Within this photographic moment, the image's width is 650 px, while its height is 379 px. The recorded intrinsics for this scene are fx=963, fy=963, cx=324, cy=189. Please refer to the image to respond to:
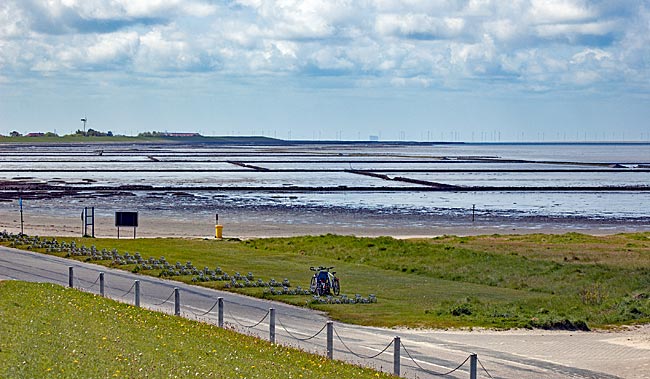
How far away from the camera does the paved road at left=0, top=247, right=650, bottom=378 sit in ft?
69.2

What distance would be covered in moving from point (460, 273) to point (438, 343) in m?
14.3

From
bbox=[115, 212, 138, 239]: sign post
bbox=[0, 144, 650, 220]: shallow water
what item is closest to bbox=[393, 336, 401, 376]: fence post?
bbox=[115, 212, 138, 239]: sign post

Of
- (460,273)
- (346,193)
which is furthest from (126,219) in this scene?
(346,193)

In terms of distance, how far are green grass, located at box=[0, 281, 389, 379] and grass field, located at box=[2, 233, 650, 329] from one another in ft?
21.6

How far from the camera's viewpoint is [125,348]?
18234 mm

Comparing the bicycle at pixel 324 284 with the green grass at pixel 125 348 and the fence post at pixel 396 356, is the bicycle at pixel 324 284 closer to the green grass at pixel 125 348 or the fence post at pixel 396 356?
the green grass at pixel 125 348

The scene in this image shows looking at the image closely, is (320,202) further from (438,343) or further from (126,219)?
(438,343)

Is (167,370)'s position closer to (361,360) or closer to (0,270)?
(361,360)

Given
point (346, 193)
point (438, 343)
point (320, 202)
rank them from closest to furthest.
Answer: point (438, 343) < point (320, 202) < point (346, 193)

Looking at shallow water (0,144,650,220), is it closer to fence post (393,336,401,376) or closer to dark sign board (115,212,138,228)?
dark sign board (115,212,138,228)

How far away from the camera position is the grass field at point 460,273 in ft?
92.3

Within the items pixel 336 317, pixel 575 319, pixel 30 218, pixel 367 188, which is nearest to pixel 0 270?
pixel 336 317

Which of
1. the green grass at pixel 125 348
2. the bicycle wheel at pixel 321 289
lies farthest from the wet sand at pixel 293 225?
the green grass at pixel 125 348

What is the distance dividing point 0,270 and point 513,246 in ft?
81.3
